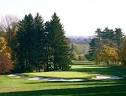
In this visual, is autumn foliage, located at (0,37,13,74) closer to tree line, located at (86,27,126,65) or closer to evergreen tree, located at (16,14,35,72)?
evergreen tree, located at (16,14,35,72)

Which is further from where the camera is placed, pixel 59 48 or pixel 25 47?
pixel 25 47

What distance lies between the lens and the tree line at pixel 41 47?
8912cm

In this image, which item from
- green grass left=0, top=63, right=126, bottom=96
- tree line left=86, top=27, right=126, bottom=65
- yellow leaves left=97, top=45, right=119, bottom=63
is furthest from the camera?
yellow leaves left=97, top=45, right=119, bottom=63

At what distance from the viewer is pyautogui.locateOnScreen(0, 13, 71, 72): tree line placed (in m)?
89.1

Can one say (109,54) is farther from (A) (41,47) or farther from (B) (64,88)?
(B) (64,88)

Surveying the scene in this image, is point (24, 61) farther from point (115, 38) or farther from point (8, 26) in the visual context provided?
point (115, 38)

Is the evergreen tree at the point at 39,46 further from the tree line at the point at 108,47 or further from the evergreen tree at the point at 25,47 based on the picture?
the tree line at the point at 108,47

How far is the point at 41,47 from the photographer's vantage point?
295ft

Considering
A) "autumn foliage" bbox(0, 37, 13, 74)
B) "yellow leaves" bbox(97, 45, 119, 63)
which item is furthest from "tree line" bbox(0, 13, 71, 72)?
"yellow leaves" bbox(97, 45, 119, 63)

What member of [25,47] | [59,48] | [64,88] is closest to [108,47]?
[59,48]

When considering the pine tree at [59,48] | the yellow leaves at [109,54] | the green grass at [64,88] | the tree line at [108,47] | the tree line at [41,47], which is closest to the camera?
the green grass at [64,88]

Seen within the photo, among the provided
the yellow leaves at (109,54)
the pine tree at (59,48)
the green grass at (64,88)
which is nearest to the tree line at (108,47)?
the yellow leaves at (109,54)

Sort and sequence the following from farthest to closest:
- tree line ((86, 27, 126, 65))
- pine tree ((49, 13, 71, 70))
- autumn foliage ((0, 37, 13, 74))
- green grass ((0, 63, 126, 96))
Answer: tree line ((86, 27, 126, 65)) → pine tree ((49, 13, 71, 70)) → autumn foliage ((0, 37, 13, 74)) → green grass ((0, 63, 126, 96))

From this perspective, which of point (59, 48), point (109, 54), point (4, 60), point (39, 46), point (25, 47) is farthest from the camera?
point (109, 54)
